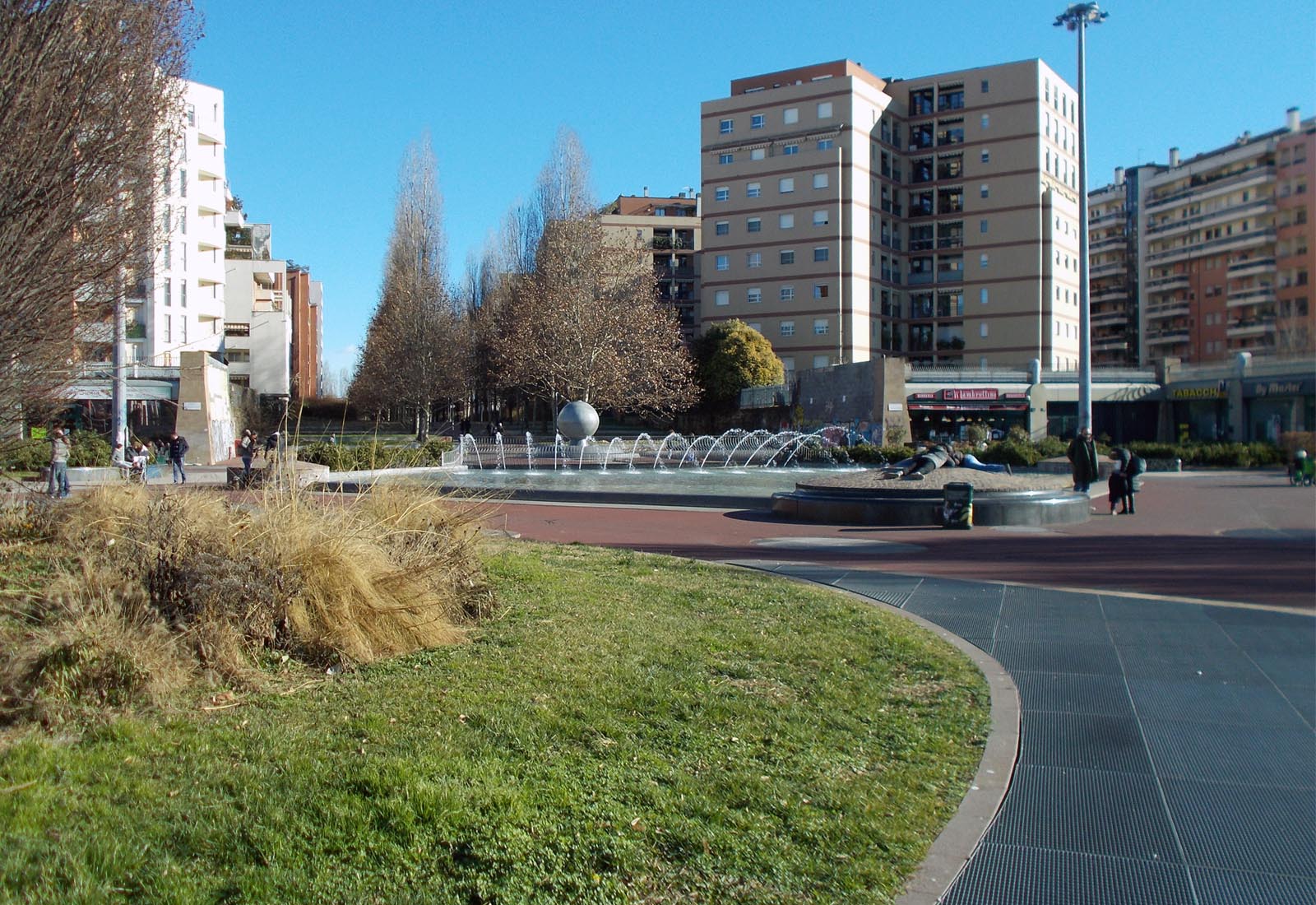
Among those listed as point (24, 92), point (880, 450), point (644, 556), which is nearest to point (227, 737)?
point (24, 92)

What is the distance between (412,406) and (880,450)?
35.6m

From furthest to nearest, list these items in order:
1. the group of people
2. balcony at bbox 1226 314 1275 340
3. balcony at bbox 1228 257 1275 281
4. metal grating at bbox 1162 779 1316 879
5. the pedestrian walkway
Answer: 1. balcony at bbox 1228 257 1275 281
2. balcony at bbox 1226 314 1275 340
3. the group of people
4. metal grating at bbox 1162 779 1316 879
5. the pedestrian walkway

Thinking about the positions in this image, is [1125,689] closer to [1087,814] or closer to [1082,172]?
[1087,814]

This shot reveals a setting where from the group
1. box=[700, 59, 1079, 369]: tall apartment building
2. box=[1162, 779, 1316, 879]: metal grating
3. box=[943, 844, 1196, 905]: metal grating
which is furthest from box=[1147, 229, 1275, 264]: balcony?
box=[943, 844, 1196, 905]: metal grating

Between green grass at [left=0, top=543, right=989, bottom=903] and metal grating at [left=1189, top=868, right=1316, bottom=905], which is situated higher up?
green grass at [left=0, top=543, right=989, bottom=903]

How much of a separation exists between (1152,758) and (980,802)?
1352 mm

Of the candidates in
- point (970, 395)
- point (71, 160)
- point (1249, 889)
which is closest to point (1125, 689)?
point (1249, 889)

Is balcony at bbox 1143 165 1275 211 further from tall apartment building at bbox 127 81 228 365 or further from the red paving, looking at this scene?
tall apartment building at bbox 127 81 228 365

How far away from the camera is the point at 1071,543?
15.3 meters

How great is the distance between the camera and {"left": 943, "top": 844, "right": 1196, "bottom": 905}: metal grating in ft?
12.8

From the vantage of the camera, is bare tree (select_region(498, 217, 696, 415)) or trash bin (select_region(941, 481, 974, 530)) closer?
trash bin (select_region(941, 481, 974, 530))

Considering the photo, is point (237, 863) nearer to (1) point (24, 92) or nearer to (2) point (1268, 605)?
(1) point (24, 92)

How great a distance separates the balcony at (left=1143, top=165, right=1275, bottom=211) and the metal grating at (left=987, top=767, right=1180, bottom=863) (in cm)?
6606

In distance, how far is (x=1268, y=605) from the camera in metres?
9.80
